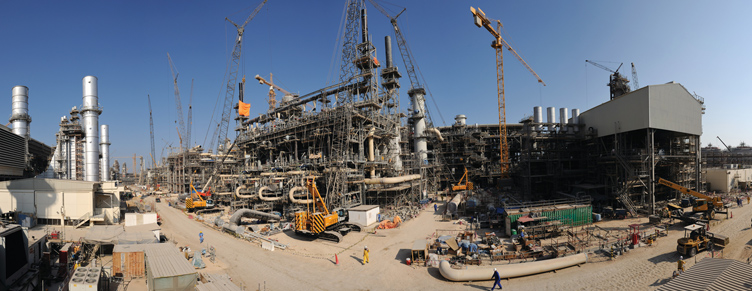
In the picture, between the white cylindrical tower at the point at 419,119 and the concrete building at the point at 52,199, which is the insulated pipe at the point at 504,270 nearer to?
the concrete building at the point at 52,199

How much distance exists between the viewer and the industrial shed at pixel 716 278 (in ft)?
35.3

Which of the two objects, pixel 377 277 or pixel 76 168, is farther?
pixel 76 168

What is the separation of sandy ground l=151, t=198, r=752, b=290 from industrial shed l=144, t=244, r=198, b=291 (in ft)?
12.2

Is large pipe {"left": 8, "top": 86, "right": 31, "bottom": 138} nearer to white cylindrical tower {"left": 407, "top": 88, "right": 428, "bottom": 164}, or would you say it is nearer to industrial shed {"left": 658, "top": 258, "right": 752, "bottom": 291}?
white cylindrical tower {"left": 407, "top": 88, "right": 428, "bottom": 164}

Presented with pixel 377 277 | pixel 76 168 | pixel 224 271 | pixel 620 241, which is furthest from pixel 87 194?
pixel 620 241

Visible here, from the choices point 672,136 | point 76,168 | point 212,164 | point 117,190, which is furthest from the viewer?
point 212,164

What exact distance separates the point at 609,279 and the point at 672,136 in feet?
117

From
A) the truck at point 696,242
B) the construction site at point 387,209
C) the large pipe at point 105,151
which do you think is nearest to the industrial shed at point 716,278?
the construction site at point 387,209

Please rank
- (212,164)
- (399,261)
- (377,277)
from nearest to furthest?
(377,277) → (399,261) → (212,164)

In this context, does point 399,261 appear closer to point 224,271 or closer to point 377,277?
point 377,277

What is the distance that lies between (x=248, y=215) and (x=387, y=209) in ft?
51.7

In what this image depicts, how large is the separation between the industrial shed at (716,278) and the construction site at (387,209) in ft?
0.39

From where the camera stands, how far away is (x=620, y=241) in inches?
834

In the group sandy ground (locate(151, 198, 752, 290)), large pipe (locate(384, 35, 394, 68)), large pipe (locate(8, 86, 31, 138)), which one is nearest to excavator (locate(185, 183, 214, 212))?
sandy ground (locate(151, 198, 752, 290))
